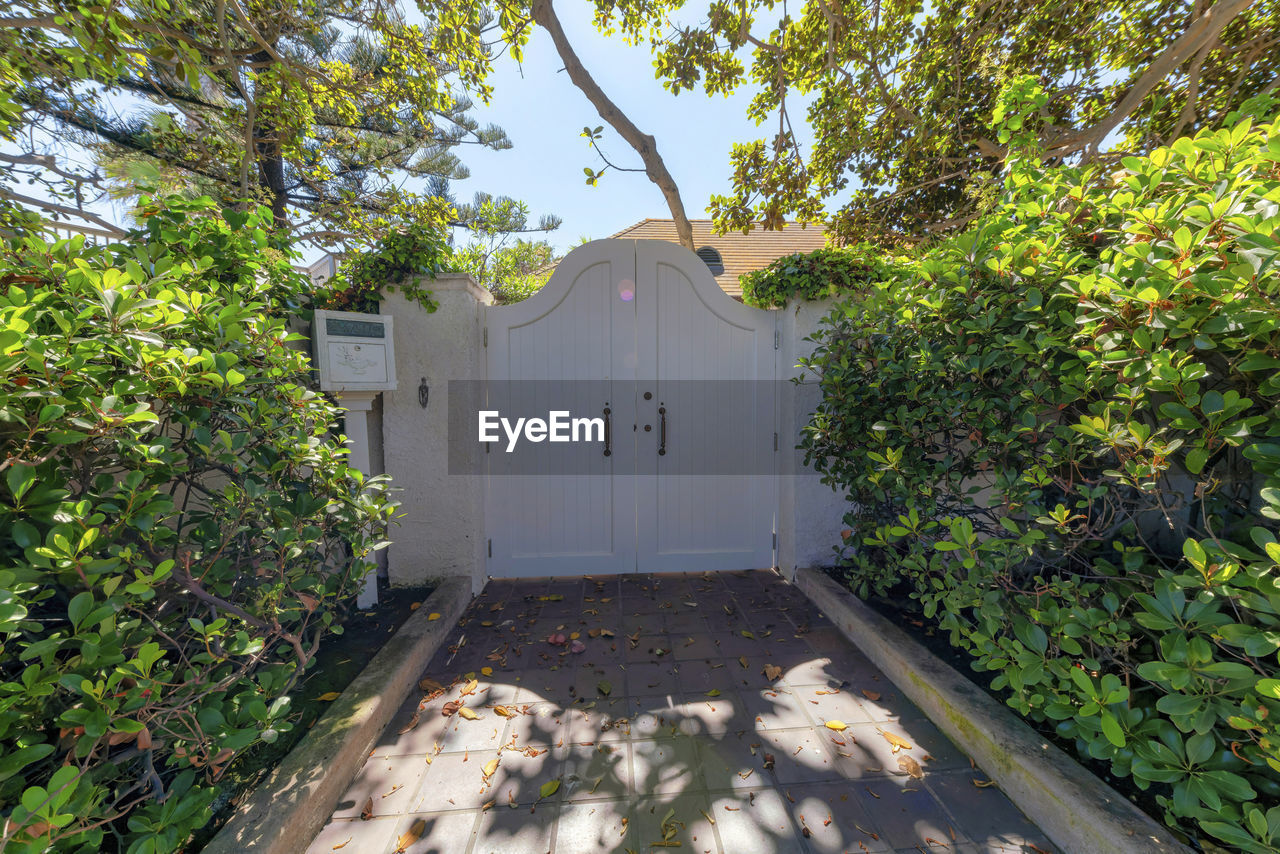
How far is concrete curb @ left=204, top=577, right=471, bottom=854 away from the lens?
56.9 inches

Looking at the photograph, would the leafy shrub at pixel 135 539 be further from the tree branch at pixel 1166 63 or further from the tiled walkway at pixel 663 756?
the tree branch at pixel 1166 63

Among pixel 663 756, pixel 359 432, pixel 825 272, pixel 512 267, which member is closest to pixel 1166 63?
pixel 825 272

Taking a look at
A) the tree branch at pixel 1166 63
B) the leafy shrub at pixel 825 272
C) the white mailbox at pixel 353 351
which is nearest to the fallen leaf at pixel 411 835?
the white mailbox at pixel 353 351

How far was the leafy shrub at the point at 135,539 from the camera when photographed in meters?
1.07

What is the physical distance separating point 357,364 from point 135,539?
1.61m

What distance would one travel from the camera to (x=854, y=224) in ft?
18.1

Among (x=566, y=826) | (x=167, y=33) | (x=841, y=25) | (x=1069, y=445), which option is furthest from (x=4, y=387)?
(x=841, y=25)

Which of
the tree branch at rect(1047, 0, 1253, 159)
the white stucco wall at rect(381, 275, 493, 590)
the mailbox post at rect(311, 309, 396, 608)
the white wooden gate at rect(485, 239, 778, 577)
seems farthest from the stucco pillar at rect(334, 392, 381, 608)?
the tree branch at rect(1047, 0, 1253, 159)

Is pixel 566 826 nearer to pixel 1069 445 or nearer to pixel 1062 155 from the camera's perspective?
pixel 1069 445

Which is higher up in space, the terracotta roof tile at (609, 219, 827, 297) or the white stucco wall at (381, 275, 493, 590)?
the terracotta roof tile at (609, 219, 827, 297)

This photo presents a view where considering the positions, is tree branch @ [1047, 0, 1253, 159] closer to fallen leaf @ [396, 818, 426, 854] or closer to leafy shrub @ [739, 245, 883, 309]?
leafy shrub @ [739, 245, 883, 309]

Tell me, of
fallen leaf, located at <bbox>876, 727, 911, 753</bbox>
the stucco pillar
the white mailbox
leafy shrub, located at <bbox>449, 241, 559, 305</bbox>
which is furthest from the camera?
leafy shrub, located at <bbox>449, 241, 559, 305</bbox>

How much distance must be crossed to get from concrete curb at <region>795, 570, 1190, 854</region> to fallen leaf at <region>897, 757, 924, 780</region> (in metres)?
0.26

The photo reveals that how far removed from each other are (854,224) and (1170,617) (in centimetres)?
535
